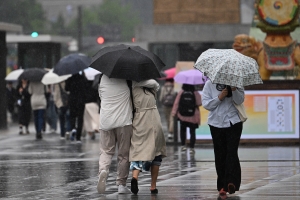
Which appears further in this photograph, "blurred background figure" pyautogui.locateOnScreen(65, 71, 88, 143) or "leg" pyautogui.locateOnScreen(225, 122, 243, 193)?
"blurred background figure" pyautogui.locateOnScreen(65, 71, 88, 143)

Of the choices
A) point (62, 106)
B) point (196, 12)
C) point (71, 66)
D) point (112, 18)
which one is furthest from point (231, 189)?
point (112, 18)

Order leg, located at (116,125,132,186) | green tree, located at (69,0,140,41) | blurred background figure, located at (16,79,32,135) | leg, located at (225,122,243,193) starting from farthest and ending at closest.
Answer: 1. green tree, located at (69,0,140,41)
2. blurred background figure, located at (16,79,32,135)
3. leg, located at (116,125,132,186)
4. leg, located at (225,122,243,193)

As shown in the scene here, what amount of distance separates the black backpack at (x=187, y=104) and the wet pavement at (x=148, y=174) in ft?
2.72

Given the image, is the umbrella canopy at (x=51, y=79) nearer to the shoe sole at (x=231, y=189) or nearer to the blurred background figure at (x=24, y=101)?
the blurred background figure at (x=24, y=101)

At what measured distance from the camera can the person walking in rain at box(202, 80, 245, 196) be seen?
10977 mm

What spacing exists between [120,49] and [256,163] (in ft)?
16.5

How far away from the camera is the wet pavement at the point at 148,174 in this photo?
11469mm

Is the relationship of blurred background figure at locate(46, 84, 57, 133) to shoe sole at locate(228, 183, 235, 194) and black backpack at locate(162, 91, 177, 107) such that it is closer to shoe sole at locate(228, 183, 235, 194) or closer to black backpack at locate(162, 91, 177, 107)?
black backpack at locate(162, 91, 177, 107)

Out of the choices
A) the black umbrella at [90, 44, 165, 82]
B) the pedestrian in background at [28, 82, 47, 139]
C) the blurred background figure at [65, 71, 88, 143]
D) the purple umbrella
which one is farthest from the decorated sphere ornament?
the black umbrella at [90, 44, 165, 82]

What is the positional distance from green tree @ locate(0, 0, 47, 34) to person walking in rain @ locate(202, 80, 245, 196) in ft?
227

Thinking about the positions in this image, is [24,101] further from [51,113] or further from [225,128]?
[225,128]

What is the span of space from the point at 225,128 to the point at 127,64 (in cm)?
143

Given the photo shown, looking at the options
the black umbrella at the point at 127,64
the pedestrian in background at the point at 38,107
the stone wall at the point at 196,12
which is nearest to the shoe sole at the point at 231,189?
the black umbrella at the point at 127,64

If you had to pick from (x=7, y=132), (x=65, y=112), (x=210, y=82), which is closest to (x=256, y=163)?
(x=210, y=82)
